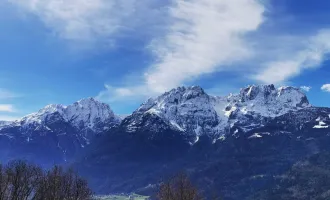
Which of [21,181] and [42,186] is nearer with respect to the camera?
[42,186]

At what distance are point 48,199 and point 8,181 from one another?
39.5 ft

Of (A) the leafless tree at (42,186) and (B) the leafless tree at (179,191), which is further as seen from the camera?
(A) the leafless tree at (42,186)

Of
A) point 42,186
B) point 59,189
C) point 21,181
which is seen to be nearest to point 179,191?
point 59,189

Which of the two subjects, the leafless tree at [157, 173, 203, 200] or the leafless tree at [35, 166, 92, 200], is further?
the leafless tree at [35, 166, 92, 200]

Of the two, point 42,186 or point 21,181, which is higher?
point 21,181

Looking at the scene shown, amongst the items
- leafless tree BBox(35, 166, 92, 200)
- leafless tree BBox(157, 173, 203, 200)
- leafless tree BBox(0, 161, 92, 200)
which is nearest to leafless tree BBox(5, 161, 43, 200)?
leafless tree BBox(0, 161, 92, 200)

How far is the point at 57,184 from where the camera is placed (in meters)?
99.0

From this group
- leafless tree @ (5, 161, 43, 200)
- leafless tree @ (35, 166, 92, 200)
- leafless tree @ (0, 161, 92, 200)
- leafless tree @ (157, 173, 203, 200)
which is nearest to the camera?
leafless tree @ (157, 173, 203, 200)

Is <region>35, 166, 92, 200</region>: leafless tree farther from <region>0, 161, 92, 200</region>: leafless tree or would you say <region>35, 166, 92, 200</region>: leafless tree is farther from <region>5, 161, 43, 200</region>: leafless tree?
<region>5, 161, 43, 200</region>: leafless tree

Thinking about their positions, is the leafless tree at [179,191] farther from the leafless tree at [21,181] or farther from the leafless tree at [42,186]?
the leafless tree at [21,181]

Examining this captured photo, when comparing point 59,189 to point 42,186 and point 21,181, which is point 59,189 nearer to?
point 42,186

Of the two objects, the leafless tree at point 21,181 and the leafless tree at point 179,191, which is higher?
the leafless tree at point 21,181

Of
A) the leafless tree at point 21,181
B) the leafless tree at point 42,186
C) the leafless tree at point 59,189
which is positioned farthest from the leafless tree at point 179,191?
the leafless tree at point 21,181

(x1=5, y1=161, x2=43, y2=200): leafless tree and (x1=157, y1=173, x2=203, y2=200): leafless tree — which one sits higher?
(x1=5, y1=161, x2=43, y2=200): leafless tree
